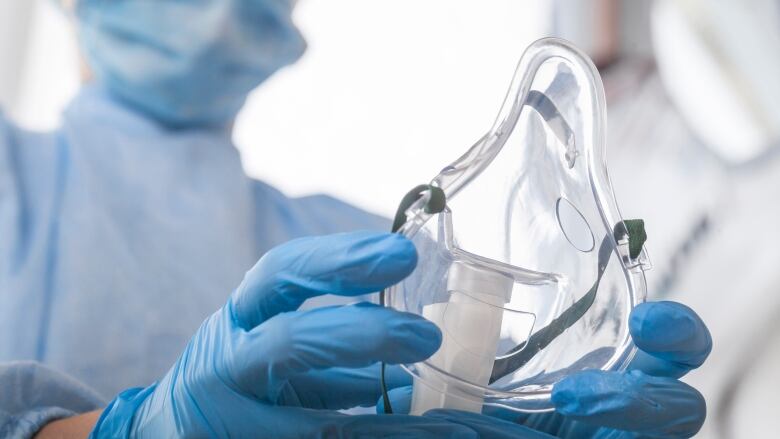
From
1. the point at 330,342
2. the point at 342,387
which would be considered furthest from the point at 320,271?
the point at 342,387

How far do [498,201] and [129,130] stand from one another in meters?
0.74

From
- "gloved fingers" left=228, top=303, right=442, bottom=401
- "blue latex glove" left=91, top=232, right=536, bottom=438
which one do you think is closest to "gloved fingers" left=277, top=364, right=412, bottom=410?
"blue latex glove" left=91, top=232, right=536, bottom=438

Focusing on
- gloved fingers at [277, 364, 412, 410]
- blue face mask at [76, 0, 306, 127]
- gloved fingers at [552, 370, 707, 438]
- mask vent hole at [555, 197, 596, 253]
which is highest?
blue face mask at [76, 0, 306, 127]

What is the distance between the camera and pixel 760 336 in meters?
1.62

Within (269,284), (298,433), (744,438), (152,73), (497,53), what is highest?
(497,53)

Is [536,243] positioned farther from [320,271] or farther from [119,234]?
[119,234]

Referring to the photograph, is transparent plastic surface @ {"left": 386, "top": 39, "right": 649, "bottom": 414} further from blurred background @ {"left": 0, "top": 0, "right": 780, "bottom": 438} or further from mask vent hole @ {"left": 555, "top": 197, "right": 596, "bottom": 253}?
blurred background @ {"left": 0, "top": 0, "right": 780, "bottom": 438}

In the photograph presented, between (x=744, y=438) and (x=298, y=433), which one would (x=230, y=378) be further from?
(x=744, y=438)

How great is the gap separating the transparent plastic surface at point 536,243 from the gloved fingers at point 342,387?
0.08m

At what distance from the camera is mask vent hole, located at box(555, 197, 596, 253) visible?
0.76 m

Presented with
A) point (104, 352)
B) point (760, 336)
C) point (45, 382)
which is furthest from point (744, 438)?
point (45, 382)

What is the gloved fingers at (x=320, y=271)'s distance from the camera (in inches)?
26.1

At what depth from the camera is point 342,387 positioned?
82cm

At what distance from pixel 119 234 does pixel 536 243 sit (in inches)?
24.6
